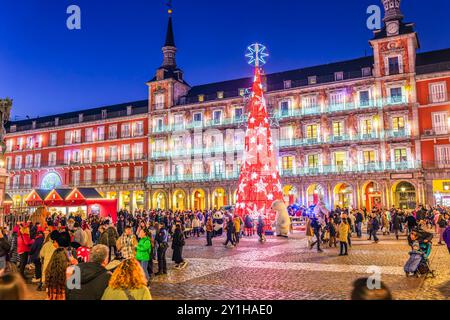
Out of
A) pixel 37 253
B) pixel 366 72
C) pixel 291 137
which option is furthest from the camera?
pixel 291 137

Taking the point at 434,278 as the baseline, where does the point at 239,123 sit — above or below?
above

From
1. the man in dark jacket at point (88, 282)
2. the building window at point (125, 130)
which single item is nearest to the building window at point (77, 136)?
the building window at point (125, 130)

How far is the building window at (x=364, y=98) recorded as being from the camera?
3488cm

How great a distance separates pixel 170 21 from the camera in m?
47.2

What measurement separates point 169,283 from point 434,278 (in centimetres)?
626

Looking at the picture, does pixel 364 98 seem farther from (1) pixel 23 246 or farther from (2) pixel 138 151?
(1) pixel 23 246

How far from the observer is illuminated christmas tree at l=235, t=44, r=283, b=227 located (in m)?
20.5

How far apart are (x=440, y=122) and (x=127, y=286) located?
3489 cm

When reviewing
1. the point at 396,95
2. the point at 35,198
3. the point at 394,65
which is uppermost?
the point at 394,65

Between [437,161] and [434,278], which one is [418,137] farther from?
[434,278]

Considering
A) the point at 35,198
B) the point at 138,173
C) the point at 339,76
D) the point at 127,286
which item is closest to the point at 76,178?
the point at 138,173

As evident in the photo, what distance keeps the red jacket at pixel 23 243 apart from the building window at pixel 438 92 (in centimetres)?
3313

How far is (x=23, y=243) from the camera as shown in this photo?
381 inches
